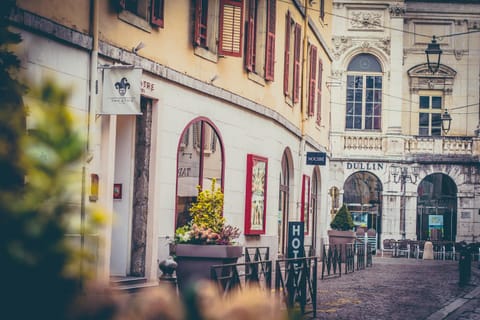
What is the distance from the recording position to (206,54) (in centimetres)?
1678

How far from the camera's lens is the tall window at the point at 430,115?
1823 inches

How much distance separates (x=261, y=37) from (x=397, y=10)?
27242 millimetres

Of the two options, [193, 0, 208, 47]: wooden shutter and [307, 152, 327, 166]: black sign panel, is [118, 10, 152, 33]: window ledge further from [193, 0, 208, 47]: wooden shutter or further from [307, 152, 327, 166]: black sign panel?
[307, 152, 327, 166]: black sign panel

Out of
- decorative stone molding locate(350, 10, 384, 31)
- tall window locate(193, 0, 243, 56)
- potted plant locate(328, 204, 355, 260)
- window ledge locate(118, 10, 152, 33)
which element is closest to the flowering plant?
window ledge locate(118, 10, 152, 33)

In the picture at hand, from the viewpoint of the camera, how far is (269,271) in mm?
11016

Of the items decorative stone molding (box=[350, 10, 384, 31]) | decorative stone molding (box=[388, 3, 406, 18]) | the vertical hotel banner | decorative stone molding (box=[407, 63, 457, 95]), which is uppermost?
decorative stone molding (box=[388, 3, 406, 18])

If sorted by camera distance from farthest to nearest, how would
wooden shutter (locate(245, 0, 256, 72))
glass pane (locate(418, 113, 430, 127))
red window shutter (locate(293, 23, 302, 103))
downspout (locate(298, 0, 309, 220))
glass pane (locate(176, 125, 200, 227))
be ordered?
1. glass pane (locate(418, 113, 430, 127))
2. downspout (locate(298, 0, 309, 220))
3. red window shutter (locate(293, 23, 302, 103))
4. wooden shutter (locate(245, 0, 256, 72))
5. glass pane (locate(176, 125, 200, 227))

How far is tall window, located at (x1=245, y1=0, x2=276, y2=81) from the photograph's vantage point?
19386 mm

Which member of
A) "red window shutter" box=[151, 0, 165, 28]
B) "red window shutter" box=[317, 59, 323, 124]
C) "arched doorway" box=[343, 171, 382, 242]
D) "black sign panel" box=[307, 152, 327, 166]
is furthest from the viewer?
"arched doorway" box=[343, 171, 382, 242]

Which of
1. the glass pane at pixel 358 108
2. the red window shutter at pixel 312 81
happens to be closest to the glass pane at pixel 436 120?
the glass pane at pixel 358 108

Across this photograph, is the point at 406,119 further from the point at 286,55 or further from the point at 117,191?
the point at 117,191

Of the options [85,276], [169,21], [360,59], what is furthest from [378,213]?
[85,276]

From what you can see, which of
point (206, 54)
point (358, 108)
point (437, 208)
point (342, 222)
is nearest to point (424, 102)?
point (358, 108)

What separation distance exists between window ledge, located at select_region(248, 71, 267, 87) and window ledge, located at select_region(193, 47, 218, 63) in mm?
→ 2245
